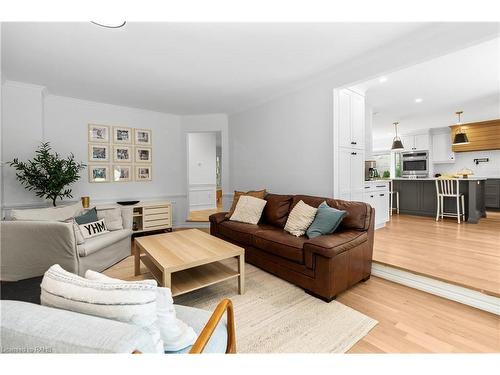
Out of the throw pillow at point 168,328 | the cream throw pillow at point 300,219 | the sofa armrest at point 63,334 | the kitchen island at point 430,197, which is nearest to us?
the sofa armrest at point 63,334

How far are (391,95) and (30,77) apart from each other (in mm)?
5652

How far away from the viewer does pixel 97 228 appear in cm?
302

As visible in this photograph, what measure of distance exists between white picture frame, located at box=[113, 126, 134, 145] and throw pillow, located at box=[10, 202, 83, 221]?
1779mm

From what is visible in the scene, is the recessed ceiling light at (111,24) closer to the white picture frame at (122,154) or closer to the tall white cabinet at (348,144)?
the tall white cabinet at (348,144)

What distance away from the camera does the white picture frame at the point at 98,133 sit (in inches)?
169

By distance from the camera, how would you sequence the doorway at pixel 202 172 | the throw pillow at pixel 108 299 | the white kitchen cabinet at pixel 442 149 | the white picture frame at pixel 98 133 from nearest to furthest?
the throw pillow at pixel 108 299 → the white picture frame at pixel 98 133 → the white kitchen cabinet at pixel 442 149 → the doorway at pixel 202 172

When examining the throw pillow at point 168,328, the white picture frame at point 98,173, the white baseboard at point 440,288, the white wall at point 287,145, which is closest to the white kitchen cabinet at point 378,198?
the white wall at point 287,145

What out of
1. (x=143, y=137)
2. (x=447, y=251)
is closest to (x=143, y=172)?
(x=143, y=137)

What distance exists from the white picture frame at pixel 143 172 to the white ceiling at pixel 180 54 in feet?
4.81

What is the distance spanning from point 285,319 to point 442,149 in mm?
7824

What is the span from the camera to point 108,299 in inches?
31.6

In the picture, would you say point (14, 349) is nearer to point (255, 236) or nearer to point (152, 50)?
point (255, 236)

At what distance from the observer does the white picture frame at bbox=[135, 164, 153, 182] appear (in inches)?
189

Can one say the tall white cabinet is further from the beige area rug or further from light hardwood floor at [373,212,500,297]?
the beige area rug
